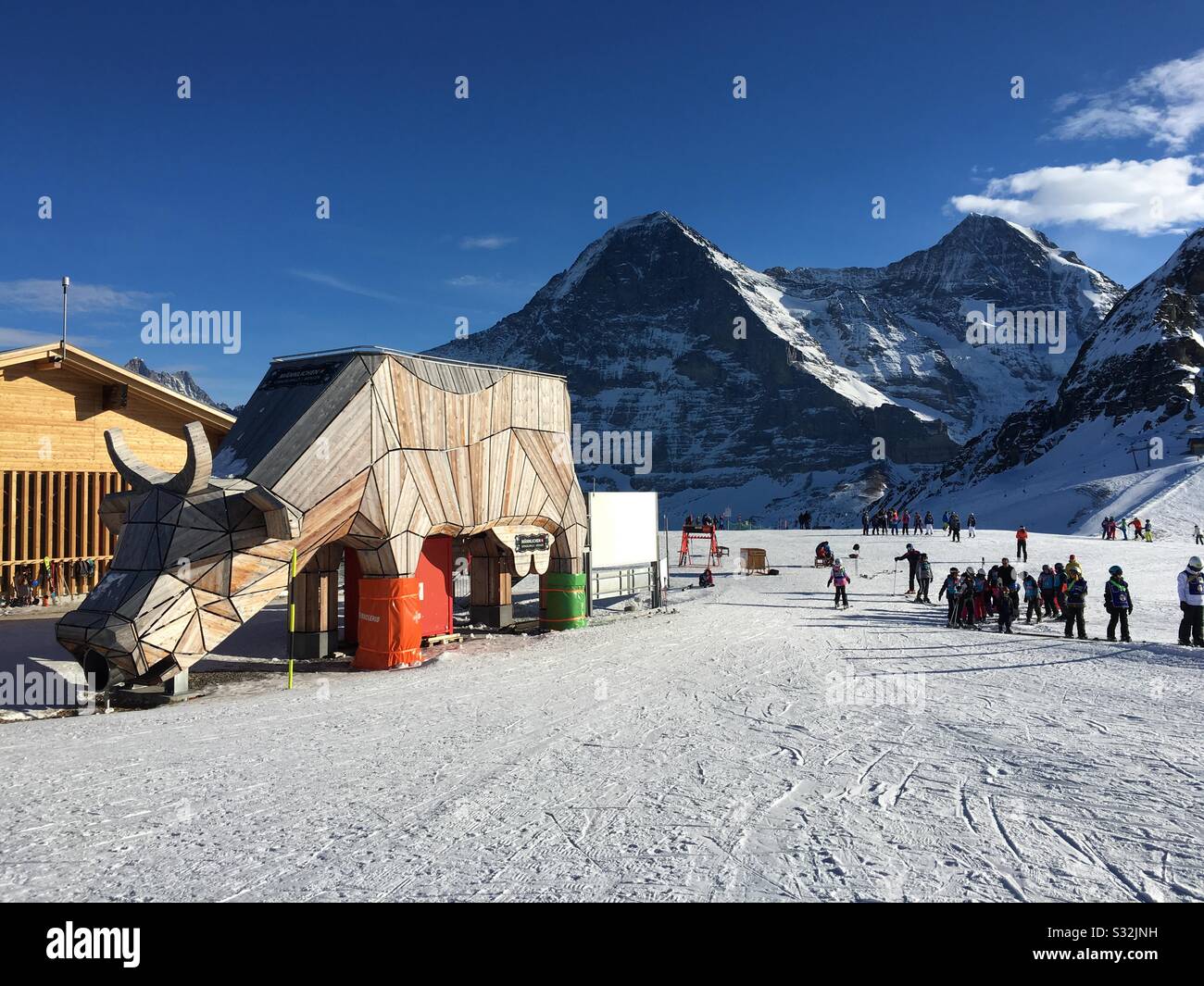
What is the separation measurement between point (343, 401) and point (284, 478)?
1610 mm

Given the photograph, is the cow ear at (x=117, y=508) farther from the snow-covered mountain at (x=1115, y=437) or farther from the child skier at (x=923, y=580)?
the snow-covered mountain at (x=1115, y=437)

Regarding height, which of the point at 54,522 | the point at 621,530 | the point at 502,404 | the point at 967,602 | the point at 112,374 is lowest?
the point at 967,602

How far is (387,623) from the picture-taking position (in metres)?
13.1

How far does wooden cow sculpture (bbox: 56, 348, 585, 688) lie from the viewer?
10805 millimetres

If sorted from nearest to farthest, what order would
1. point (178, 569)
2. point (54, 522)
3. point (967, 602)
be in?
1. point (178, 569)
2. point (967, 602)
3. point (54, 522)

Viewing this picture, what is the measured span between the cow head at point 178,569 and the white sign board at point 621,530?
26.6 feet

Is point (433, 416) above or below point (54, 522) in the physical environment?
above

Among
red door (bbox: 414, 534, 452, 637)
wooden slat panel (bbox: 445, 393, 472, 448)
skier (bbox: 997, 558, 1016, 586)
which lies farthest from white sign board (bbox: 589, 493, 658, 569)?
skier (bbox: 997, 558, 1016, 586)

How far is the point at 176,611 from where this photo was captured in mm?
10789

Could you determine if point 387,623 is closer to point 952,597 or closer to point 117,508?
point 117,508

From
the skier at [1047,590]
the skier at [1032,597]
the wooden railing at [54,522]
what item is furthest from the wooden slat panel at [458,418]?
the skier at [1047,590]

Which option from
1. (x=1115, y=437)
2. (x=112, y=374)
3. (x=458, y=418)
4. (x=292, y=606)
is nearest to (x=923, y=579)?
(x=458, y=418)

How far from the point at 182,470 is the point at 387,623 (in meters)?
3.95
